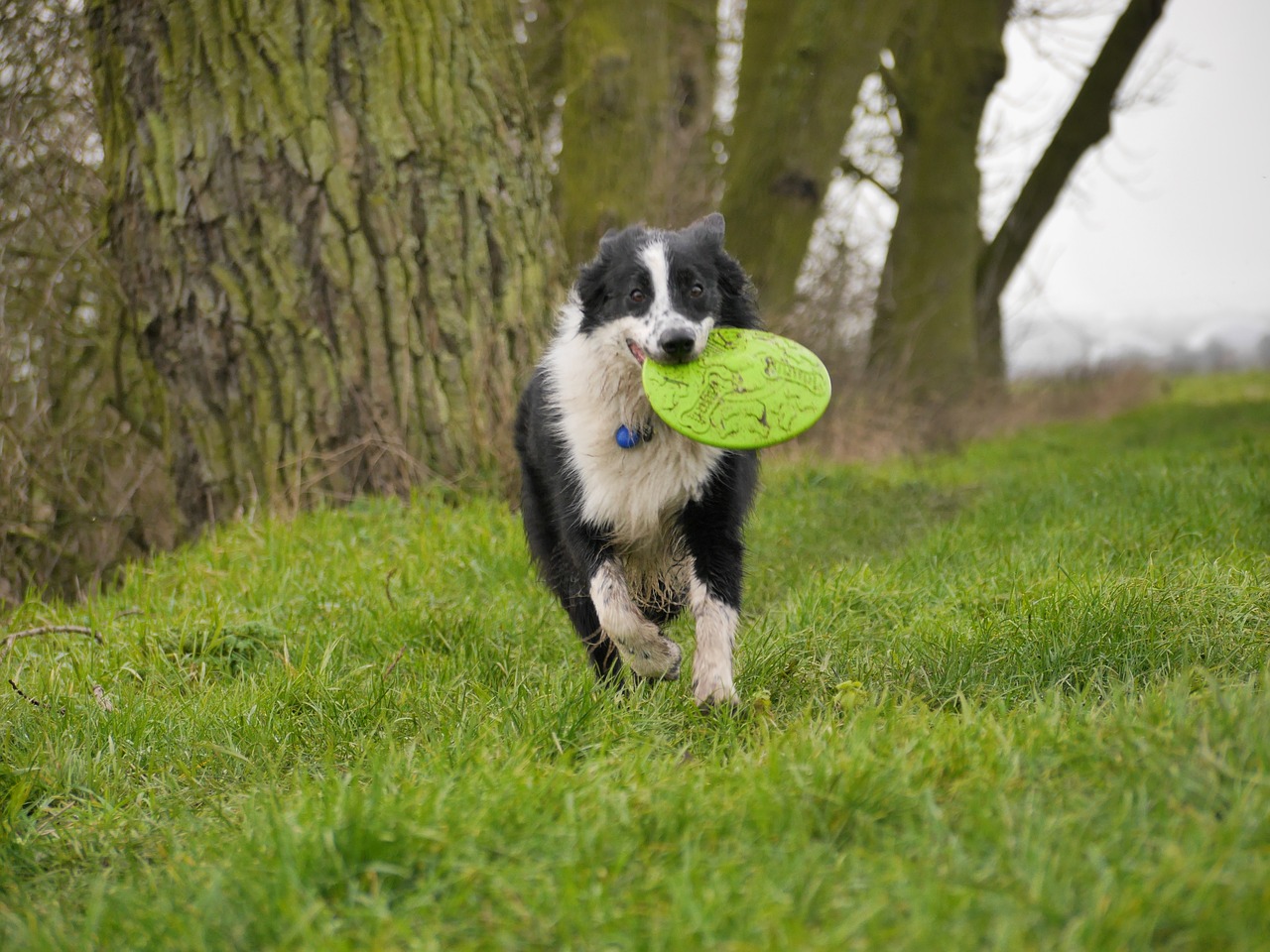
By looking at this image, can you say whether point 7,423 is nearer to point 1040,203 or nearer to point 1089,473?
point 1089,473

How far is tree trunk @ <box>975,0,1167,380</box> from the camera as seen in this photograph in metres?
15.0

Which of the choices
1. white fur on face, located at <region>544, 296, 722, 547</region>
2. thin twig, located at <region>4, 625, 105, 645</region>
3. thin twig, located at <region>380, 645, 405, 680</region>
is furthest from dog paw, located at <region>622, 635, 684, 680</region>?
thin twig, located at <region>4, 625, 105, 645</region>

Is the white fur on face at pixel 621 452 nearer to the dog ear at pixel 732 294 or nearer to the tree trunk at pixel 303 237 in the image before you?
the dog ear at pixel 732 294

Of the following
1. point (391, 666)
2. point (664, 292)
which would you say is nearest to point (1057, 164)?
point (664, 292)

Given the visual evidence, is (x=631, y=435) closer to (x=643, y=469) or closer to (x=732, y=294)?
(x=643, y=469)

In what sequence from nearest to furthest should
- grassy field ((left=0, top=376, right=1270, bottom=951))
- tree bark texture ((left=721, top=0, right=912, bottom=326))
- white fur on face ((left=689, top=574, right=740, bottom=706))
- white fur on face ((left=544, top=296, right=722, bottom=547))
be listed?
grassy field ((left=0, top=376, right=1270, bottom=951))
white fur on face ((left=689, top=574, right=740, bottom=706))
white fur on face ((left=544, top=296, right=722, bottom=547))
tree bark texture ((left=721, top=0, right=912, bottom=326))

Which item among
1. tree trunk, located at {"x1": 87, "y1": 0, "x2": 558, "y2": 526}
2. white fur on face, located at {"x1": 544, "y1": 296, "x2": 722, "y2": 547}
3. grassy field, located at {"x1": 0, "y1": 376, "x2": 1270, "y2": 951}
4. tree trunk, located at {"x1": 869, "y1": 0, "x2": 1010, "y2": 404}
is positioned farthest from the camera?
tree trunk, located at {"x1": 869, "y1": 0, "x2": 1010, "y2": 404}

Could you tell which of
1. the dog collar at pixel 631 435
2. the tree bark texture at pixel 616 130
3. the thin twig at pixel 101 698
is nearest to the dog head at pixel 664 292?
the dog collar at pixel 631 435

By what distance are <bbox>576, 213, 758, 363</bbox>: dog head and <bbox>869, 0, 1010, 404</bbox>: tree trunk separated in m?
8.51

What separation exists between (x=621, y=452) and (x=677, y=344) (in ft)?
1.46

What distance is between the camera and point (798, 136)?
367 inches

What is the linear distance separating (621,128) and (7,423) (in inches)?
178

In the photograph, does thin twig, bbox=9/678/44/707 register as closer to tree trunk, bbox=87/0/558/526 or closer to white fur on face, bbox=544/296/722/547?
white fur on face, bbox=544/296/722/547

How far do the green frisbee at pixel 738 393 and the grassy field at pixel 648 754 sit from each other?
73 cm
